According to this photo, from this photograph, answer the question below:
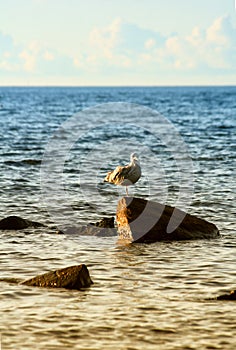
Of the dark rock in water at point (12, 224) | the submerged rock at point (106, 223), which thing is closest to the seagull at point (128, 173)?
the submerged rock at point (106, 223)

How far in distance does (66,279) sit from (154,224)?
164 inches

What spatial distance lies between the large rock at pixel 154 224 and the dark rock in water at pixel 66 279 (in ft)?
12.1

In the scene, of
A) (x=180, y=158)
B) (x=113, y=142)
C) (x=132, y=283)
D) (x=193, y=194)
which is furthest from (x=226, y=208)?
(x=113, y=142)

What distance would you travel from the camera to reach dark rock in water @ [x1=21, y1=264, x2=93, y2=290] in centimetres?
1141

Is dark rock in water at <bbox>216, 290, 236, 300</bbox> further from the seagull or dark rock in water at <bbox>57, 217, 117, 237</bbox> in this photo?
the seagull

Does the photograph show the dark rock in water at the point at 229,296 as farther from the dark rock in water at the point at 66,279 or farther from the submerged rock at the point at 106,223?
the submerged rock at the point at 106,223

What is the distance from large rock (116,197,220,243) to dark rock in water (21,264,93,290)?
370 centimetres

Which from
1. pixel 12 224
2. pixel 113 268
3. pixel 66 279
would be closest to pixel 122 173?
pixel 12 224

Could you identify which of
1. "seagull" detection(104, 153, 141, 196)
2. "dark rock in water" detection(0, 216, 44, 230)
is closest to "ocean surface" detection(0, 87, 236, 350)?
"dark rock in water" detection(0, 216, 44, 230)

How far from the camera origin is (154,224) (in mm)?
15188

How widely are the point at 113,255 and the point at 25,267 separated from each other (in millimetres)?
1973

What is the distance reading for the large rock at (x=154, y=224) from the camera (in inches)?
595

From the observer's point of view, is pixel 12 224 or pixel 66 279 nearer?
pixel 66 279

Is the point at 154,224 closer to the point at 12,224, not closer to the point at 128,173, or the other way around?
the point at 128,173
